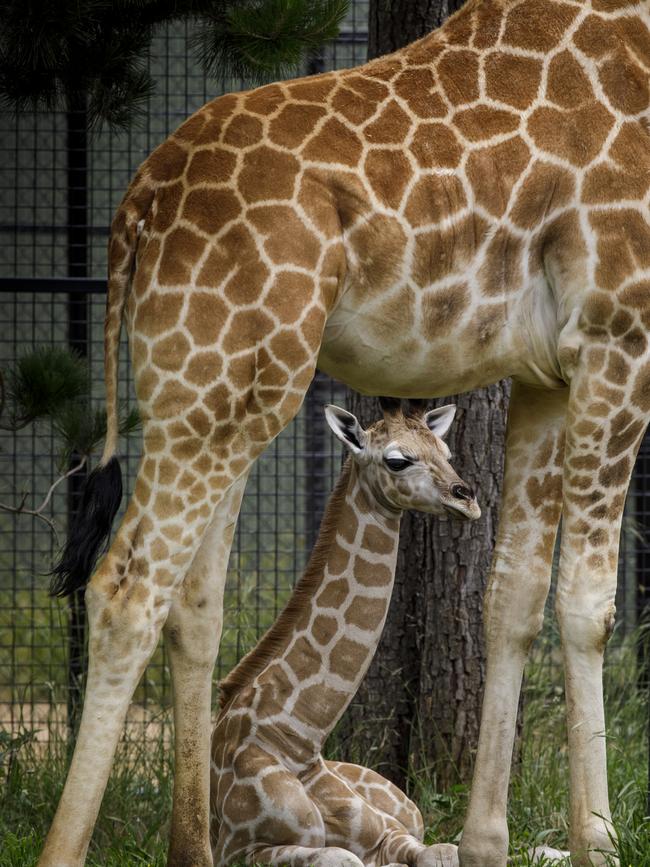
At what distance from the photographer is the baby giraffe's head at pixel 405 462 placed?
3.95 meters

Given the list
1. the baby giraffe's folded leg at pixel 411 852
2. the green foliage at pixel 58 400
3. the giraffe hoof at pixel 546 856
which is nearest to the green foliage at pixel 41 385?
the green foliage at pixel 58 400

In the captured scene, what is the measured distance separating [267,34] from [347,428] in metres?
1.38

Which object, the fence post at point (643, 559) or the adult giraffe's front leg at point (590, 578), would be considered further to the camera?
the fence post at point (643, 559)

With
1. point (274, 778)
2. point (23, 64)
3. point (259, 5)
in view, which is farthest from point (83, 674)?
point (259, 5)

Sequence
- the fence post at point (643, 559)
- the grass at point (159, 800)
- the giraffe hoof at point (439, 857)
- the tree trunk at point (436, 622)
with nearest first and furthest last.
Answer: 1. the giraffe hoof at point (439, 857)
2. the grass at point (159, 800)
3. the tree trunk at point (436, 622)
4. the fence post at point (643, 559)

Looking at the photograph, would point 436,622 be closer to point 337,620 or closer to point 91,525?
point 337,620

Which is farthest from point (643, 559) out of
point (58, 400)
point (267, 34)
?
point (267, 34)

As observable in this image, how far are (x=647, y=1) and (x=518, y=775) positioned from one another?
2.96 m

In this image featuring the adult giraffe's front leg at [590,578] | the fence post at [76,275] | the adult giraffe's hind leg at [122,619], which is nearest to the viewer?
the adult giraffe's hind leg at [122,619]

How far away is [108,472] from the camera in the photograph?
11.3ft

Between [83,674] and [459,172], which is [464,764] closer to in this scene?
[83,674]

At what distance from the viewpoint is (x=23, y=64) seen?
4.25 meters

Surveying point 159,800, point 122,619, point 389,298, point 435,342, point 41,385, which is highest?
point 389,298

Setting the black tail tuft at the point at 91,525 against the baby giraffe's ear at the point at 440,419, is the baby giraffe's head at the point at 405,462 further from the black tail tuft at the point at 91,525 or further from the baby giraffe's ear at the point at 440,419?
the black tail tuft at the point at 91,525
